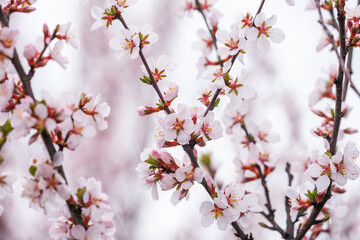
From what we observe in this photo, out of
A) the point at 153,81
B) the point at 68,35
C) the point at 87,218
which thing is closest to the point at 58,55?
the point at 68,35

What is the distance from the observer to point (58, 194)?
1264 millimetres

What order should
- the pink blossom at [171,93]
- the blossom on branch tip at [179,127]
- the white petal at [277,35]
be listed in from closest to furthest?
the blossom on branch tip at [179,127], the pink blossom at [171,93], the white petal at [277,35]

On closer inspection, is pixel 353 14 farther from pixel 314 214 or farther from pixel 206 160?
pixel 206 160

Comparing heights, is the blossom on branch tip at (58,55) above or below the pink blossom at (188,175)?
above

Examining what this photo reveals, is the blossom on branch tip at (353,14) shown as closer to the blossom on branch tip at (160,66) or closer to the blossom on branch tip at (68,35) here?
the blossom on branch tip at (160,66)

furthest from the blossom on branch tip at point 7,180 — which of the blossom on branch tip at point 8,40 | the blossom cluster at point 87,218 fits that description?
the blossom on branch tip at point 8,40

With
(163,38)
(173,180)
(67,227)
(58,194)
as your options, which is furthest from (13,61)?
(163,38)

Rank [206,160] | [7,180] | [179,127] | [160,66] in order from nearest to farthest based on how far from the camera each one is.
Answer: [7,180] < [179,127] < [160,66] < [206,160]

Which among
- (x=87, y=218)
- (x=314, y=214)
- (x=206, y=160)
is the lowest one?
(x=314, y=214)

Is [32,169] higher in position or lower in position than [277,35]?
lower

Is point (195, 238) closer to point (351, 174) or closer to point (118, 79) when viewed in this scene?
point (118, 79)

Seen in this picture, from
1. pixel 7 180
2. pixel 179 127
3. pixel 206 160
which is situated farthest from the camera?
pixel 206 160

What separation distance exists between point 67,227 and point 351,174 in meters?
1.16

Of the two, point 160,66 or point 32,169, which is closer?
point 32,169
